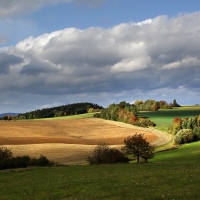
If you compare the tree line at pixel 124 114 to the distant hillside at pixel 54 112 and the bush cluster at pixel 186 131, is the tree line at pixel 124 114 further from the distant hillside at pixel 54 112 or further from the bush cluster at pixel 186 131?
the distant hillside at pixel 54 112

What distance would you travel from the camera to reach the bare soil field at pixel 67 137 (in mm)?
75938

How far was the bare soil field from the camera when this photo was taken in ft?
249

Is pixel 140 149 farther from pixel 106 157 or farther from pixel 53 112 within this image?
pixel 53 112

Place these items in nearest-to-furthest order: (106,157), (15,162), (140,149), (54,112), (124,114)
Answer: (15,162)
(106,157)
(140,149)
(124,114)
(54,112)

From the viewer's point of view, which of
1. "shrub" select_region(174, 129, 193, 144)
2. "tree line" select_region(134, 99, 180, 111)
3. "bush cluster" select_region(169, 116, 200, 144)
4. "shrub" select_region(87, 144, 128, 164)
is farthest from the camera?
"tree line" select_region(134, 99, 180, 111)

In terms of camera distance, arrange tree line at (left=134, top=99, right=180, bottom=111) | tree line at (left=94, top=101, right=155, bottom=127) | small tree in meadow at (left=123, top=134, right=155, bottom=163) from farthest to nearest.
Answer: tree line at (left=134, top=99, right=180, bottom=111) → tree line at (left=94, top=101, right=155, bottom=127) → small tree in meadow at (left=123, top=134, right=155, bottom=163)

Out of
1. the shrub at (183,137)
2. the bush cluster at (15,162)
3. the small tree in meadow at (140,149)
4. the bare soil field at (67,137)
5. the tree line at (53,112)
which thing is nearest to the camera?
the bush cluster at (15,162)

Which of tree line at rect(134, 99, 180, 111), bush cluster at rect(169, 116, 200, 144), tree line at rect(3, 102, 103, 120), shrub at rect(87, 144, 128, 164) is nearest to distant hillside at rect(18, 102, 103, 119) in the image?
tree line at rect(3, 102, 103, 120)

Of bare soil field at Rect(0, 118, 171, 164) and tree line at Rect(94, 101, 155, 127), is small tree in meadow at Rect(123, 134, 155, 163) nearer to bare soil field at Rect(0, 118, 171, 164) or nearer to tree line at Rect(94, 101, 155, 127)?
bare soil field at Rect(0, 118, 171, 164)

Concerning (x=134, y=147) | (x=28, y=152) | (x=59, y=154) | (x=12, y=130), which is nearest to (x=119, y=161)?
(x=134, y=147)

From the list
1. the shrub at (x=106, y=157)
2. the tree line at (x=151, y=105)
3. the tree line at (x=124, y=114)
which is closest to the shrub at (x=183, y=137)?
the tree line at (x=124, y=114)

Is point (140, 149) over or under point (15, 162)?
over

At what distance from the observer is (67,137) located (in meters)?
104

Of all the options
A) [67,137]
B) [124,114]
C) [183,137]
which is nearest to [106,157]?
[183,137]
